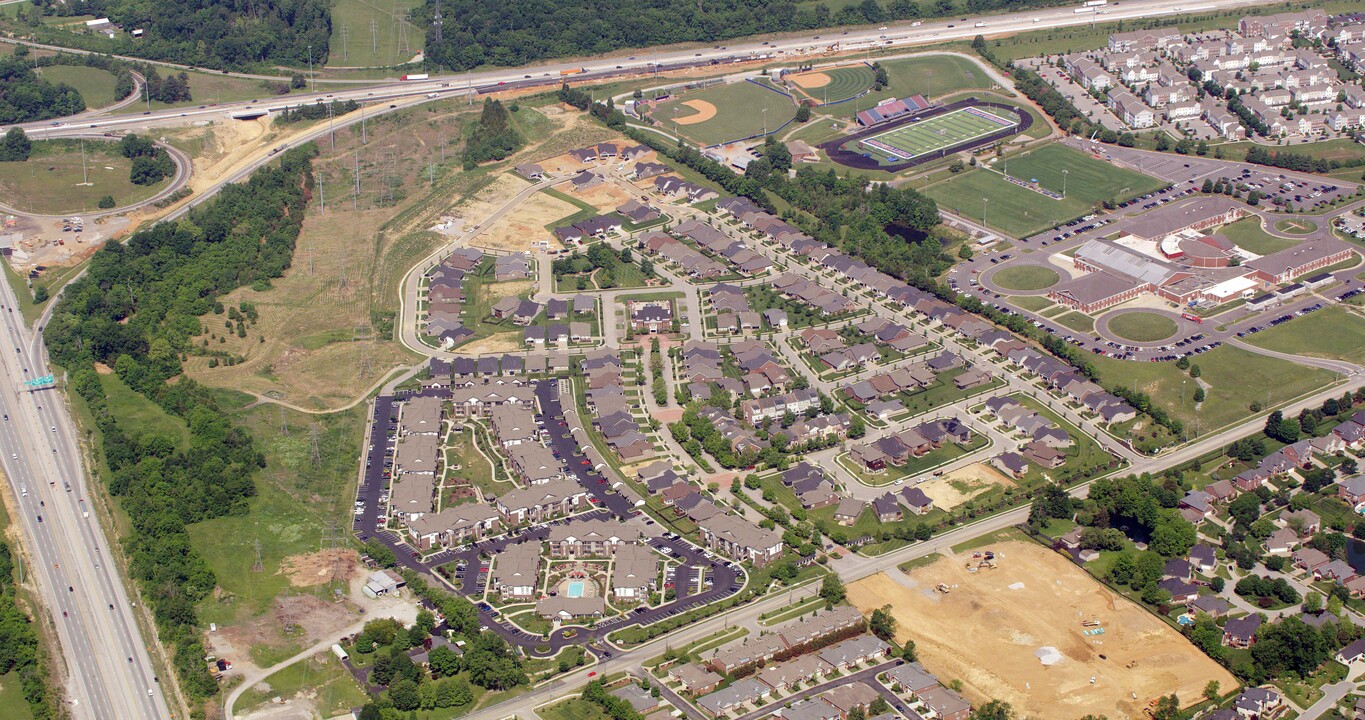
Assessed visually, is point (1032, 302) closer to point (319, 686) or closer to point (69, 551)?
point (319, 686)

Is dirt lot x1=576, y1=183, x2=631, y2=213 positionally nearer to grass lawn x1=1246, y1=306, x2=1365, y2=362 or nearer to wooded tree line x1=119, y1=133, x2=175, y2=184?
wooded tree line x1=119, y1=133, x2=175, y2=184

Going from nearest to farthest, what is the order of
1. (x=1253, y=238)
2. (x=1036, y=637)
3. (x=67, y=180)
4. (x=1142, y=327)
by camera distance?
(x=1036, y=637) < (x=1142, y=327) < (x=1253, y=238) < (x=67, y=180)

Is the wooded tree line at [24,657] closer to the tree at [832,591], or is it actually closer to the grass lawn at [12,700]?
the grass lawn at [12,700]

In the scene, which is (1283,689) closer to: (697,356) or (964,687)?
(964,687)

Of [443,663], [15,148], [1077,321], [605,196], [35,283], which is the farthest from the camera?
[15,148]

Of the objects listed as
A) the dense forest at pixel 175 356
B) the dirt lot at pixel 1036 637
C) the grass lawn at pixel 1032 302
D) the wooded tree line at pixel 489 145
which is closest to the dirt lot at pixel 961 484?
the dirt lot at pixel 1036 637

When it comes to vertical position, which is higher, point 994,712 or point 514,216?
point 514,216

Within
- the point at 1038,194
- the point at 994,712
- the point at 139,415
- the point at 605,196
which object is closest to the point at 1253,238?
the point at 1038,194

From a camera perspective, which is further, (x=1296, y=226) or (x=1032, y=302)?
(x=1296, y=226)
